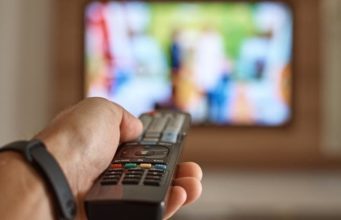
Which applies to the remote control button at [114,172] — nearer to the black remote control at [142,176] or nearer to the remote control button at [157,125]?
the black remote control at [142,176]

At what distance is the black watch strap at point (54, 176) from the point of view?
2.17 feet

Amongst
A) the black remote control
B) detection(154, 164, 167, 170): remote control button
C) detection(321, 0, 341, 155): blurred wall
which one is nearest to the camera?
the black remote control

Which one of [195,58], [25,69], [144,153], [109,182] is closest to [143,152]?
A: [144,153]

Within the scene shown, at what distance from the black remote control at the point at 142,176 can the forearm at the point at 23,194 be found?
6 cm

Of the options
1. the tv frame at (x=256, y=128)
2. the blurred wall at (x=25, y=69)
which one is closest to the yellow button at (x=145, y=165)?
the tv frame at (x=256, y=128)

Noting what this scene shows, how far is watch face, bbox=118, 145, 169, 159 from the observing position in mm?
757

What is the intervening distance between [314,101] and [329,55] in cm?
16

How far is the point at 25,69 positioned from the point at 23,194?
1.71 meters

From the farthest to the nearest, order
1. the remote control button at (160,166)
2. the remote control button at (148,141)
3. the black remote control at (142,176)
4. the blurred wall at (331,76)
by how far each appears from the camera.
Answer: the blurred wall at (331,76) < the remote control button at (148,141) < the remote control button at (160,166) < the black remote control at (142,176)

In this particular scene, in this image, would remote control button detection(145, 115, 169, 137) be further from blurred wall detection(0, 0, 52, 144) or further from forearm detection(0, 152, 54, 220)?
blurred wall detection(0, 0, 52, 144)

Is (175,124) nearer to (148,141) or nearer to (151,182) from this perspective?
(148,141)

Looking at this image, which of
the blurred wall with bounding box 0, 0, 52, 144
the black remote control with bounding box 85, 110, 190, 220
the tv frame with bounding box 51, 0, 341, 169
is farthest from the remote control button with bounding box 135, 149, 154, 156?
the blurred wall with bounding box 0, 0, 52, 144

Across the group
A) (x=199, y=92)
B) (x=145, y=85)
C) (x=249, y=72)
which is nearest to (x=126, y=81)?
(x=145, y=85)

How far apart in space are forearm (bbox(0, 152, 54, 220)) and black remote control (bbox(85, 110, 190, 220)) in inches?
2.2
